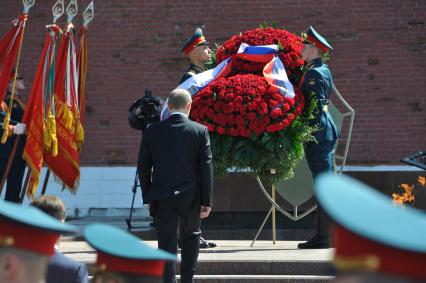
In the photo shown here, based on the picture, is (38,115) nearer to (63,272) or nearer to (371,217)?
(63,272)

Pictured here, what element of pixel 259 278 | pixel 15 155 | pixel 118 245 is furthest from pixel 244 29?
pixel 118 245

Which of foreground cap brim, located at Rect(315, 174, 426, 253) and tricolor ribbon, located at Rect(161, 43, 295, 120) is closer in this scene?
foreground cap brim, located at Rect(315, 174, 426, 253)

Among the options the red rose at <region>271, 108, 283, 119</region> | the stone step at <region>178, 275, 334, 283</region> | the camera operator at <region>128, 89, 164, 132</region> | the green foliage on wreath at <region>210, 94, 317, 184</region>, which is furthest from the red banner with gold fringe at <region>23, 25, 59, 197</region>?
the red rose at <region>271, 108, 283, 119</region>

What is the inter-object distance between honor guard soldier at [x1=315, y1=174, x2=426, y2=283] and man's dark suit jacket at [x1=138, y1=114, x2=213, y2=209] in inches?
198

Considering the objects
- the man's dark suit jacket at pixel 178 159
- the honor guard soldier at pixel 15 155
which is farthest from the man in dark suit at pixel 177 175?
the honor guard soldier at pixel 15 155

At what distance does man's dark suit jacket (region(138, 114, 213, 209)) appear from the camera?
7453 mm

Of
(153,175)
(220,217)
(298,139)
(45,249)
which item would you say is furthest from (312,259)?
(45,249)

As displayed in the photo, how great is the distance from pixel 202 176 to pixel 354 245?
5102mm

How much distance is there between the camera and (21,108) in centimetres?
1195

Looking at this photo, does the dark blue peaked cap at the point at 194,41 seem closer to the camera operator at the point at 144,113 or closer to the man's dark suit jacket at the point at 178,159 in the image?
the camera operator at the point at 144,113

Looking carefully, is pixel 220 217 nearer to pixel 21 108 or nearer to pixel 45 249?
pixel 21 108

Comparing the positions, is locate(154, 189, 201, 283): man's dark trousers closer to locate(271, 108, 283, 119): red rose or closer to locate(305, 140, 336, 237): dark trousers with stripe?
locate(271, 108, 283, 119): red rose

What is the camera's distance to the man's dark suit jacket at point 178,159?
24.5 ft

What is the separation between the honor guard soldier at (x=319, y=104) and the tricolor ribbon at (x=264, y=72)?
7.8 inches
